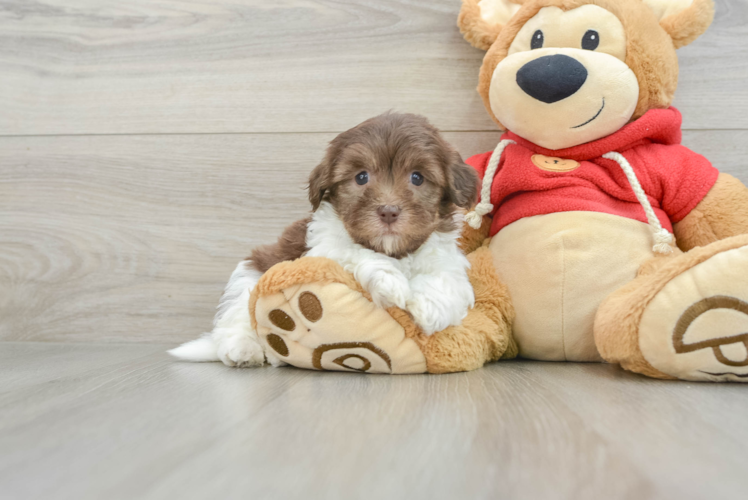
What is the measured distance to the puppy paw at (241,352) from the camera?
133 cm

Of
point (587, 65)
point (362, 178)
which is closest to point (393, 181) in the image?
point (362, 178)

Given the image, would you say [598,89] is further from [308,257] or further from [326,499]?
[326,499]

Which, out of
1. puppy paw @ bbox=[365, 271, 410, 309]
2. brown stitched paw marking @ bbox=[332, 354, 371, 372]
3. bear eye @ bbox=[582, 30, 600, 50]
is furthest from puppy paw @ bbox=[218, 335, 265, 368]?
bear eye @ bbox=[582, 30, 600, 50]

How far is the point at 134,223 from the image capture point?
6.10 feet

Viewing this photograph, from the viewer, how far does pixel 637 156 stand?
1.40 m

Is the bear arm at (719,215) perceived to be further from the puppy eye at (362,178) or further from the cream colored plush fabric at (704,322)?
the puppy eye at (362,178)

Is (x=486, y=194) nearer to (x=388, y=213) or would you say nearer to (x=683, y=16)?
(x=388, y=213)

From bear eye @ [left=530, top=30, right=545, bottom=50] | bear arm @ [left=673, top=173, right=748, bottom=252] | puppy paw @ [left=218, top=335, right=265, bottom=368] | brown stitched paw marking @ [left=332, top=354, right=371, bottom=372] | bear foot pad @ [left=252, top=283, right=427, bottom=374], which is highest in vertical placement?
bear eye @ [left=530, top=30, right=545, bottom=50]

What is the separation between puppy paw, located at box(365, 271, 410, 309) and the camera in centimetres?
115

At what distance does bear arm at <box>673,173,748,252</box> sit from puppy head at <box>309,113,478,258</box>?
563 mm

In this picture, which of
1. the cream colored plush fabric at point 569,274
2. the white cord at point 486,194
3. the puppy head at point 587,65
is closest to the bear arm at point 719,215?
the cream colored plush fabric at point 569,274

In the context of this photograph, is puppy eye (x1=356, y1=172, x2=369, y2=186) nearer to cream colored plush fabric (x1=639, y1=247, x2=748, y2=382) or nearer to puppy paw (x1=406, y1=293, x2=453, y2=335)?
puppy paw (x1=406, y1=293, x2=453, y2=335)

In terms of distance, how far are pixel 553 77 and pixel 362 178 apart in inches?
20.1

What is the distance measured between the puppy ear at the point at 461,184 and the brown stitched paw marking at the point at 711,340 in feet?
1.69
